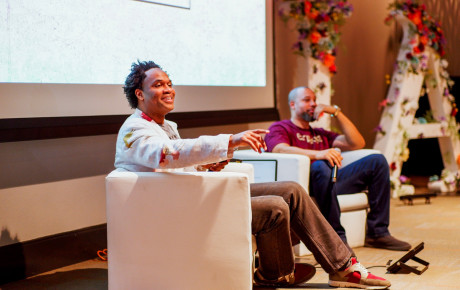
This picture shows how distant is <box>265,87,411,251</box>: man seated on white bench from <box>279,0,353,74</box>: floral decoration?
1050 mm

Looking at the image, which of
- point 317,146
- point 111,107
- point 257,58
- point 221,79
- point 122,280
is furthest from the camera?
point 257,58

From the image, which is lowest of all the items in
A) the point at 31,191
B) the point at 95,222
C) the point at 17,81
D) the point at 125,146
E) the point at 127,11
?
the point at 95,222

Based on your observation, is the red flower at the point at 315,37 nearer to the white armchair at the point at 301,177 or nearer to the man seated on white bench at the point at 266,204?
the white armchair at the point at 301,177

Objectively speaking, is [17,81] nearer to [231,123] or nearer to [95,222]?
[95,222]

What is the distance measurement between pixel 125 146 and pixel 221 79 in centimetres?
192

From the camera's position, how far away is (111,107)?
370 cm

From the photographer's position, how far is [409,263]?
136 inches

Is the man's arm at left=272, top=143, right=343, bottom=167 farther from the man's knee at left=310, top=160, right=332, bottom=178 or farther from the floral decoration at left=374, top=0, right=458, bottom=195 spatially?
the floral decoration at left=374, top=0, right=458, bottom=195

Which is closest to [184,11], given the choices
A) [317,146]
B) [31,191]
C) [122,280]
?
[317,146]

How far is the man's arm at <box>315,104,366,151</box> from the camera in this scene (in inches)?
159

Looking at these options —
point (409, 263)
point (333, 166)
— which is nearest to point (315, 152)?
point (333, 166)

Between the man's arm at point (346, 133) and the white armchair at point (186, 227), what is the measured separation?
66.1 inches

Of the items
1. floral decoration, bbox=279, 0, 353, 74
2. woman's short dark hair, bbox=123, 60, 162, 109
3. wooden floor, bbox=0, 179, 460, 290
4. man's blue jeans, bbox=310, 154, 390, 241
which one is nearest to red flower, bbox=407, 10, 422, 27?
floral decoration, bbox=279, 0, 353, 74

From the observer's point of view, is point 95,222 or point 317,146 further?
point 317,146
